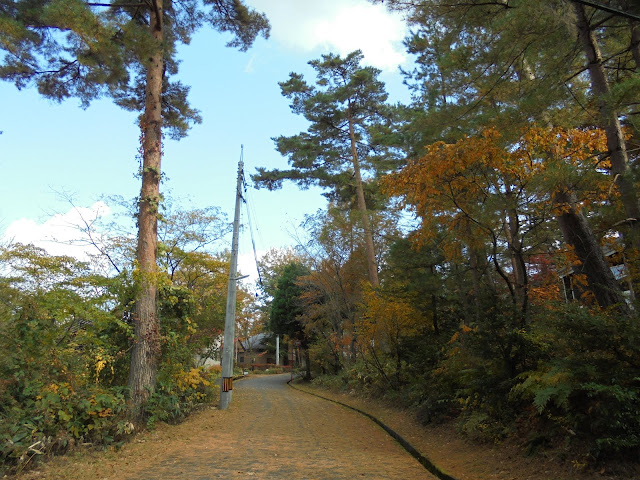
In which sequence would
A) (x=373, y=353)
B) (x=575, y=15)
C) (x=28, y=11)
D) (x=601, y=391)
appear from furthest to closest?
1. (x=373, y=353)
2. (x=28, y=11)
3. (x=575, y=15)
4. (x=601, y=391)

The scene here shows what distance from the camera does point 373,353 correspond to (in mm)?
14367

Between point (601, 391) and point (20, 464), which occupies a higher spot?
point (601, 391)

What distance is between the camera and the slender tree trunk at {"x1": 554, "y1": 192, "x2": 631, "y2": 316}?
23.6ft

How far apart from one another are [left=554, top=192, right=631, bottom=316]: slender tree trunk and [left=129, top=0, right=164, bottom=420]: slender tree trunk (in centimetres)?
877

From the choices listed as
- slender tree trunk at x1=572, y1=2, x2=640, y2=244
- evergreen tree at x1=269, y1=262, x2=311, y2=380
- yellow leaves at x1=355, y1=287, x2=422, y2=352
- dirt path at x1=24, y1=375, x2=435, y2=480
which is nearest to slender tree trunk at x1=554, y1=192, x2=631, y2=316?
slender tree trunk at x1=572, y1=2, x2=640, y2=244

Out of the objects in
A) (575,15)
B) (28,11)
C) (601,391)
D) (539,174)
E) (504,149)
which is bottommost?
(601,391)

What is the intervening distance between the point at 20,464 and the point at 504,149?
907cm

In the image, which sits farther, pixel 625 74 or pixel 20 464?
pixel 625 74

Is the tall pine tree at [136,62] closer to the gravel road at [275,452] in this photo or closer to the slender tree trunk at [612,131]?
the gravel road at [275,452]

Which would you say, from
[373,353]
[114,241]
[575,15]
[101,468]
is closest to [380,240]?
[373,353]

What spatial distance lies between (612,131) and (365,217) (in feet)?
40.6

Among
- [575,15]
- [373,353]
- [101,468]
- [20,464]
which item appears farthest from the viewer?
[373,353]

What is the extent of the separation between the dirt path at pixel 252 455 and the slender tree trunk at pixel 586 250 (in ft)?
14.0

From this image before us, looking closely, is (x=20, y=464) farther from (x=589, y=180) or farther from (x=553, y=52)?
(x=553, y=52)
